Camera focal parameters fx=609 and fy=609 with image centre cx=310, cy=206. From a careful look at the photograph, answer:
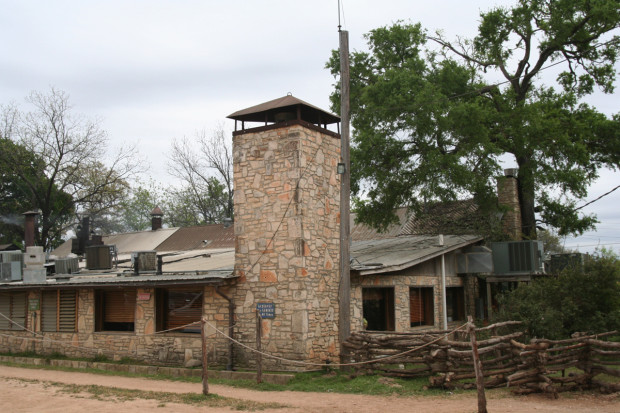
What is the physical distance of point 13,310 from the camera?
1925 cm

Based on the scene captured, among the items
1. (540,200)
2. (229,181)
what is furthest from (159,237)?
(540,200)

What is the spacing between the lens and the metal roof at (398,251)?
14820mm

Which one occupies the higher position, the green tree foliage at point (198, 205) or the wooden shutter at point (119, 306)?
the green tree foliage at point (198, 205)

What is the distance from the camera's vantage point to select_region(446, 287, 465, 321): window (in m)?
19.0

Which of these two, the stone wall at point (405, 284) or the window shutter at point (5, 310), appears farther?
the window shutter at point (5, 310)

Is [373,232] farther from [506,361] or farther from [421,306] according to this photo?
[506,361]

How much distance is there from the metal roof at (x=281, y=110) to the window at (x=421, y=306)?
216 inches

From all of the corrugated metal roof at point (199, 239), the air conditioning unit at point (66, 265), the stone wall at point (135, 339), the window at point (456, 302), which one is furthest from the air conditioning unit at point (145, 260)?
the window at point (456, 302)

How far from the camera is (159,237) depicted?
2859 centimetres

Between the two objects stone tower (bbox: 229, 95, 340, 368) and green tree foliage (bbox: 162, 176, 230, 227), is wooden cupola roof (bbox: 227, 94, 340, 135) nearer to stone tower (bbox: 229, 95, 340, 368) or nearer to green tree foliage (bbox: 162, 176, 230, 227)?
stone tower (bbox: 229, 95, 340, 368)

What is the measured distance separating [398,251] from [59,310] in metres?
10.0

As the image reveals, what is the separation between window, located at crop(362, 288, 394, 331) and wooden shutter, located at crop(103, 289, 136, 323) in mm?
6356

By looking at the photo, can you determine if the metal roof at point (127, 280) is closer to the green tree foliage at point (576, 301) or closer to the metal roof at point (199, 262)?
the metal roof at point (199, 262)

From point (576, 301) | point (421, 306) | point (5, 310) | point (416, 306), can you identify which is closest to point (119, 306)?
point (5, 310)
